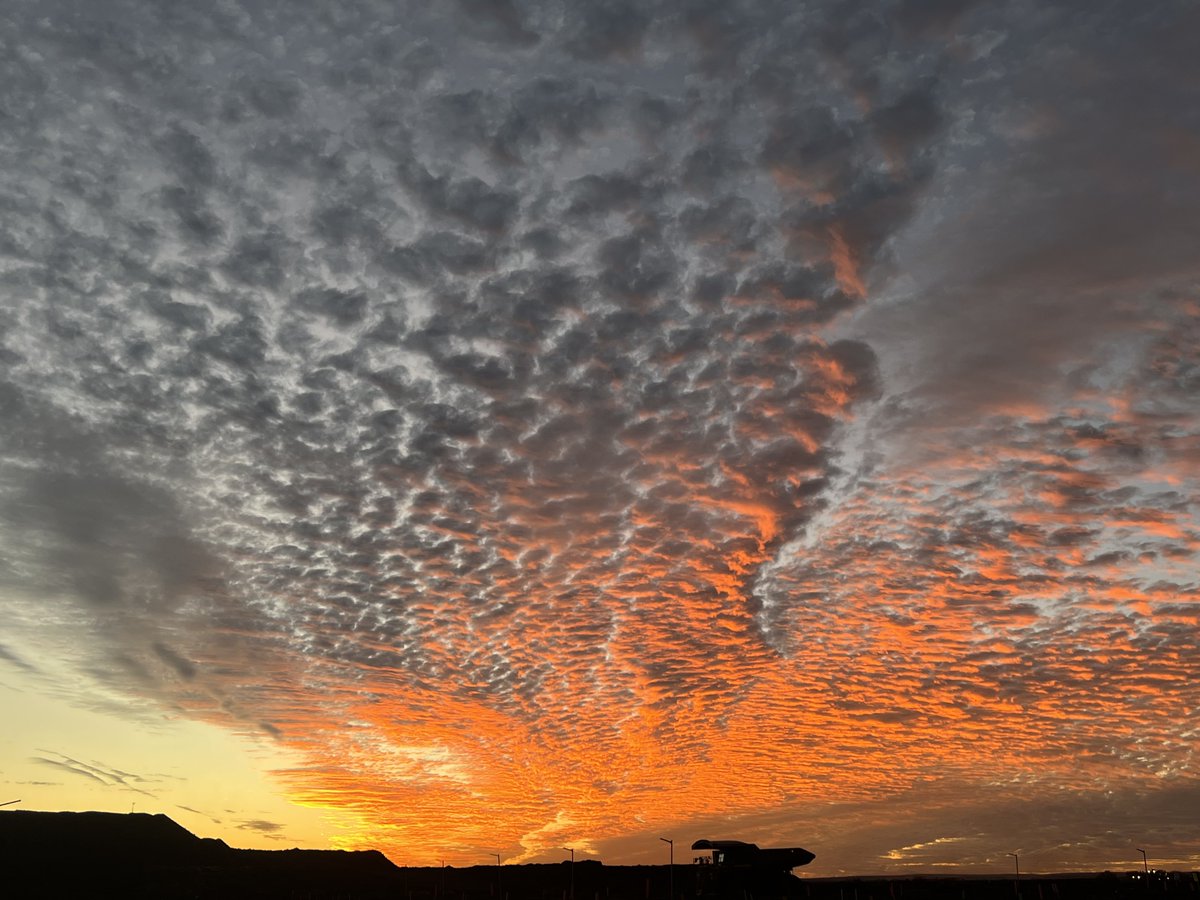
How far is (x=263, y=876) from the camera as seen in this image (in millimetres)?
161625

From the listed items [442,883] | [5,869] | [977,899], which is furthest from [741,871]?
[5,869]

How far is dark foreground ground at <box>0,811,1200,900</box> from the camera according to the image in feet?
440

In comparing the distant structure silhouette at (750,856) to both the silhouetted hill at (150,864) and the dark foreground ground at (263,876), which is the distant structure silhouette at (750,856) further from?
the silhouetted hill at (150,864)

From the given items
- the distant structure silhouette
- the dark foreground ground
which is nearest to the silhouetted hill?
the dark foreground ground

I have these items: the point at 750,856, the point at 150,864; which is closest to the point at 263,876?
the point at 150,864

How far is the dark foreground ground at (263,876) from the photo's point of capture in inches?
5281

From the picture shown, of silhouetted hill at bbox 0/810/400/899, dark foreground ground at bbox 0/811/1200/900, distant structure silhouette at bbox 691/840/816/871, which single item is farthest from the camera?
silhouetted hill at bbox 0/810/400/899

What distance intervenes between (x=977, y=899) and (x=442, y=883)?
297 feet

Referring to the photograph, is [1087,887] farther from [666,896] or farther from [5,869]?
[5,869]

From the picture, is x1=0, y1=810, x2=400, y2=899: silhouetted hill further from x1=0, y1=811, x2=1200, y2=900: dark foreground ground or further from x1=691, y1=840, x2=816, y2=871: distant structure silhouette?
A: x1=691, y1=840, x2=816, y2=871: distant structure silhouette

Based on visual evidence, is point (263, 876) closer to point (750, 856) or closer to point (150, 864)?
point (150, 864)

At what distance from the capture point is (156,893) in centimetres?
14800

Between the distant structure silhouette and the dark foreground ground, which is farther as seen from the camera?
the dark foreground ground

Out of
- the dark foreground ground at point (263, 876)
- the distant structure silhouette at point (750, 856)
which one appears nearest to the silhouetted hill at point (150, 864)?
the dark foreground ground at point (263, 876)
